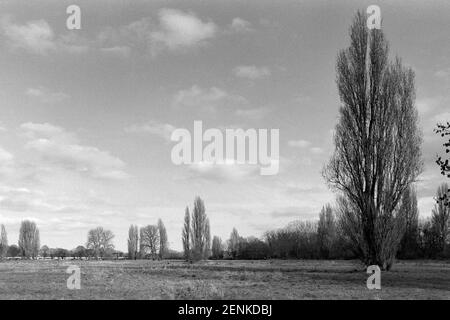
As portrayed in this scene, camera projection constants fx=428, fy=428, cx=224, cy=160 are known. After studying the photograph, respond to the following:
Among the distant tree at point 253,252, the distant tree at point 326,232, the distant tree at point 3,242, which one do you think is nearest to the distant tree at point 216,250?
the distant tree at point 253,252

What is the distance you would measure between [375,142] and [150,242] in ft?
284

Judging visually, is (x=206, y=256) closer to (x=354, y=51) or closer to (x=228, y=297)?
(x=354, y=51)

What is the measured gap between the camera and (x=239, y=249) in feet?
295

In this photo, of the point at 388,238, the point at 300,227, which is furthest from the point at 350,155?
the point at 300,227

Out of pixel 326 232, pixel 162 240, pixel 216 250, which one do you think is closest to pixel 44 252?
pixel 162 240

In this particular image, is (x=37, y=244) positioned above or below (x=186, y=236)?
below

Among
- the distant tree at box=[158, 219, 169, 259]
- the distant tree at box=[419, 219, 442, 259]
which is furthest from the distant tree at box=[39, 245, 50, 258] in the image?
the distant tree at box=[419, 219, 442, 259]

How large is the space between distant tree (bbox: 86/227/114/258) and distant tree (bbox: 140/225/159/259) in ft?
61.5

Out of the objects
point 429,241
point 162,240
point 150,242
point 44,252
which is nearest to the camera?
point 429,241

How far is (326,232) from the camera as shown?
73.4 metres

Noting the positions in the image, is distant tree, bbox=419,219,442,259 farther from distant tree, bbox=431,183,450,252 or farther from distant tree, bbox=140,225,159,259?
distant tree, bbox=140,225,159,259

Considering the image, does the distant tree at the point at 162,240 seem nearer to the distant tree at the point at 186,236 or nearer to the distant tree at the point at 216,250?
the distant tree at the point at 216,250

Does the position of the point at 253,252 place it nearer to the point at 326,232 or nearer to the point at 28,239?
the point at 326,232
